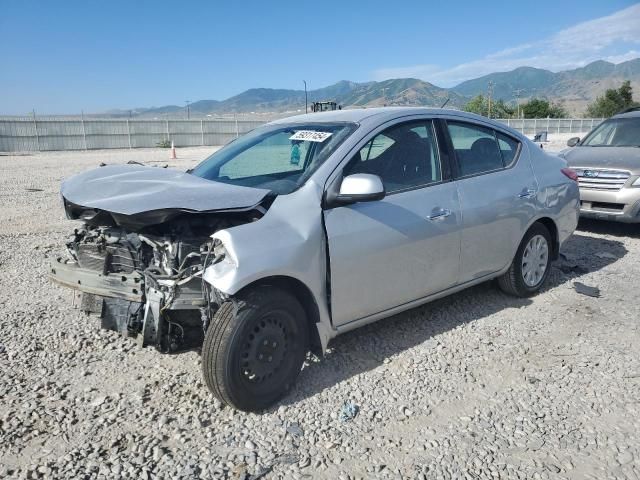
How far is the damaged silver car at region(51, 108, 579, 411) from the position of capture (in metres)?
3.12

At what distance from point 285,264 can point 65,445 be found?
1.56 metres

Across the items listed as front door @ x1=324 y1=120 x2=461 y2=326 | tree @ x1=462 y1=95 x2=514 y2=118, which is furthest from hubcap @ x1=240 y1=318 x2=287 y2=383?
tree @ x1=462 y1=95 x2=514 y2=118

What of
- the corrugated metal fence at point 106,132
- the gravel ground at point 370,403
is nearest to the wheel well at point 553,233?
the gravel ground at point 370,403

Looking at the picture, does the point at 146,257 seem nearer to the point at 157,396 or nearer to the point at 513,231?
the point at 157,396

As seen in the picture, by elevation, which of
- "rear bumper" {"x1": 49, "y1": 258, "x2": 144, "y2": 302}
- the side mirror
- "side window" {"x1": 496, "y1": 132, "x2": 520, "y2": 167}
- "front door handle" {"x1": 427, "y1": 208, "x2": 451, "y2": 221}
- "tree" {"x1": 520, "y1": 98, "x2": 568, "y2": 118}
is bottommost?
"rear bumper" {"x1": 49, "y1": 258, "x2": 144, "y2": 302}

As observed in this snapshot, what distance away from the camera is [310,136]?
13.1 feet

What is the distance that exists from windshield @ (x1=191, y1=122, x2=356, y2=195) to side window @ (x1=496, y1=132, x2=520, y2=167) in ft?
5.86

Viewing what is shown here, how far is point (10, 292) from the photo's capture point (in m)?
5.29

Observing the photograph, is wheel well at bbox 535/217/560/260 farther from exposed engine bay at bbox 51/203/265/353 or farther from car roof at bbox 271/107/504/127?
exposed engine bay at bbox 51/203/265/353

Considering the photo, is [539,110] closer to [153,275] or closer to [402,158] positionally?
[402,158]

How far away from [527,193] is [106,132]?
35257 millimetres

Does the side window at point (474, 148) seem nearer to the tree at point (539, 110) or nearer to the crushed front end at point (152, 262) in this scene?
the crushed front end at point (152, 262)

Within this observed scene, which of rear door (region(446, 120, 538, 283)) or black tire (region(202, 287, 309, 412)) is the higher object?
rear door (region(446, 120, 538, 283))

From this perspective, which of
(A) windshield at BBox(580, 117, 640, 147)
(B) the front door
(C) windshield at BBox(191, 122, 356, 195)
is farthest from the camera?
(A) windshield at BBox(580, 117, 640, 147)
